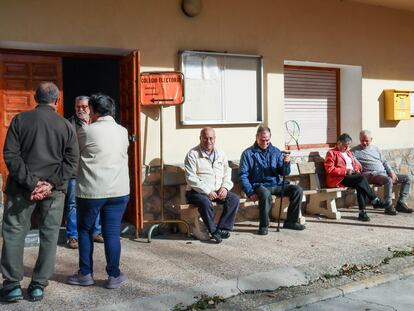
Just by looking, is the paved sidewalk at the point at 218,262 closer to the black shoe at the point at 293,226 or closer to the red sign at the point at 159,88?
the black shoe at the point at 293,226

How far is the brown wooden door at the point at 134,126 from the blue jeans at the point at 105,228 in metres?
1.58

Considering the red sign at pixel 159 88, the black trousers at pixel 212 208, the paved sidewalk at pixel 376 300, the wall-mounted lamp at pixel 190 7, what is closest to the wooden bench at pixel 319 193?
the black trousers at pixel 212 208

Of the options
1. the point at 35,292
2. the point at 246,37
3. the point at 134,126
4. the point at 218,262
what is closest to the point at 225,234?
the point at 218,262

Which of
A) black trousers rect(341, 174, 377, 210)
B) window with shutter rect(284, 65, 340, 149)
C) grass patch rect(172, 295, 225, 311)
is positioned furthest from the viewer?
window with shutter rect(284, 65, 340, 149)

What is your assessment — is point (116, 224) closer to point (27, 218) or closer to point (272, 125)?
point (27, 218)

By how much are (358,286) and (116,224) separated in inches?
86.8

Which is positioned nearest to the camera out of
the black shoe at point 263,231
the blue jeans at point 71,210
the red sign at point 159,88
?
the blue jeans at point 71,210

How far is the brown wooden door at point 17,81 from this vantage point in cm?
628

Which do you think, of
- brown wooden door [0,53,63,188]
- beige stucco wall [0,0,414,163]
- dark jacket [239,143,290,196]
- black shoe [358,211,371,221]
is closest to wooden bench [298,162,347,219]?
black shoe [358,211,371,221]

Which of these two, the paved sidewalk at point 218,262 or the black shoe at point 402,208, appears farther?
the black shoe at point 402,208

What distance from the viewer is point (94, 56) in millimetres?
6824

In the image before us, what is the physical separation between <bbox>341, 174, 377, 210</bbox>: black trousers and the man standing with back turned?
15.4ft

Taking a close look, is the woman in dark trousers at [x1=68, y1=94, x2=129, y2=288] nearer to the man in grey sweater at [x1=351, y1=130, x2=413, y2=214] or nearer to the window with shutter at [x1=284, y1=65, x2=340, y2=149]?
the window with shutter at [x1=284, y1=65, x2=340, y2=149]

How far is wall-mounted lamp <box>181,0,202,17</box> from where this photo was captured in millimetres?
7036
